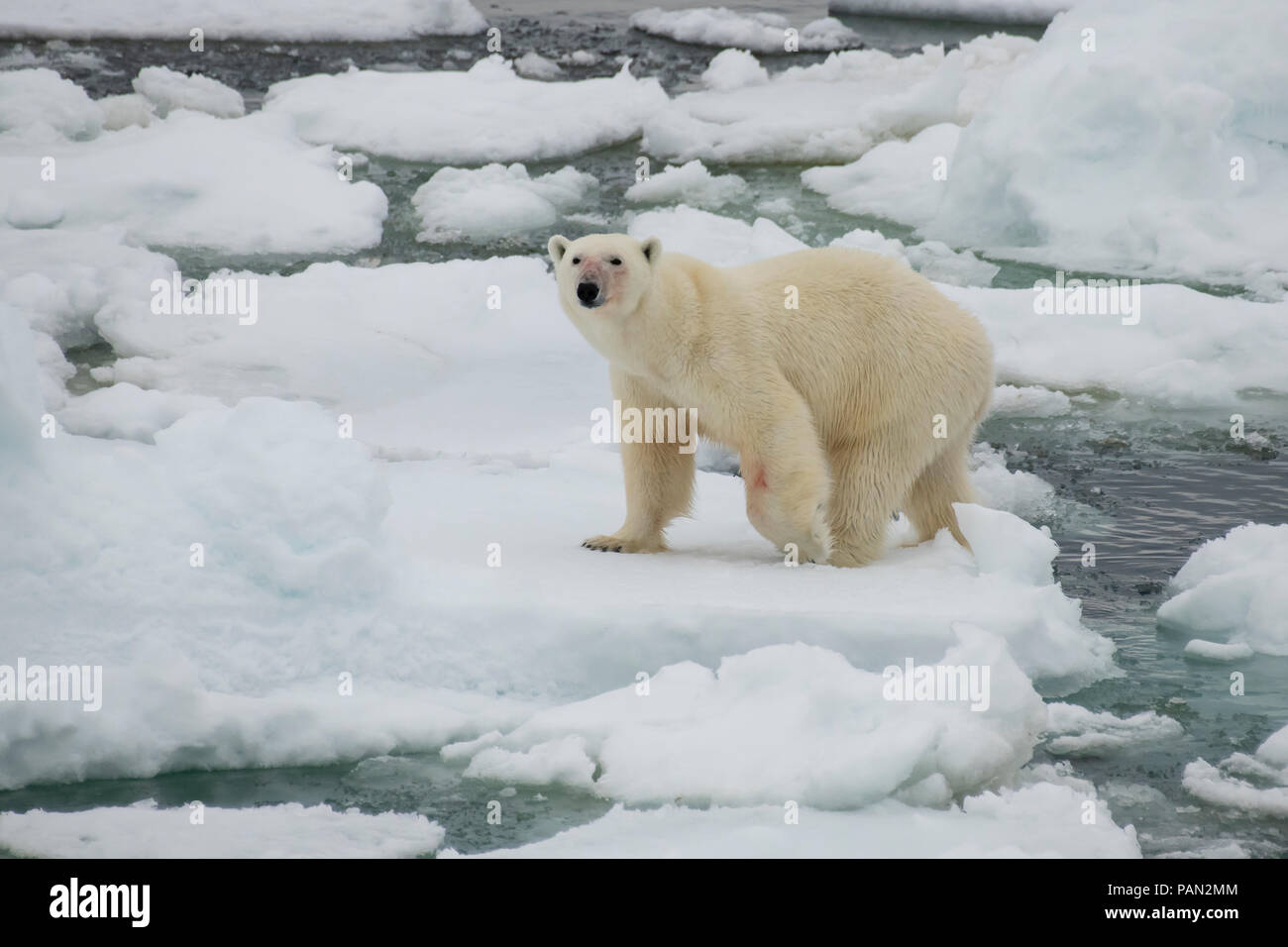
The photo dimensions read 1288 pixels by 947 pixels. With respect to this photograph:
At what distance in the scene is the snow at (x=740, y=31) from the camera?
1834 centimetres

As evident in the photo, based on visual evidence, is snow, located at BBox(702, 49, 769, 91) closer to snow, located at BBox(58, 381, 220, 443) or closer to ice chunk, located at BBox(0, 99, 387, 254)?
ice chunk, located at BBox(0, 99, 387, 254)

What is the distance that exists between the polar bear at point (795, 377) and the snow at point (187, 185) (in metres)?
5.20

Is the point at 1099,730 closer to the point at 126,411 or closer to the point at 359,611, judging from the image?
the point at 359,611

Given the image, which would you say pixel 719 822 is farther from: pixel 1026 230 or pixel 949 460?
pixel 1026 230

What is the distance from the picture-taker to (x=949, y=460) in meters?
5.30

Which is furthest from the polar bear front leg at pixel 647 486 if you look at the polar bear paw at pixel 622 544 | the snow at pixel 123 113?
the snow at pixel 123 113

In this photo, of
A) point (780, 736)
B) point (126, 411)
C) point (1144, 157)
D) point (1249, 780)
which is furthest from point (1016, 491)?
point (1144, 157)

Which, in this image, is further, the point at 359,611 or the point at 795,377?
the point at 795,377

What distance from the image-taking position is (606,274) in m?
4.70

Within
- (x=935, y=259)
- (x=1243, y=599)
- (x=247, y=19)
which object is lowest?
(x=1243, y=599)

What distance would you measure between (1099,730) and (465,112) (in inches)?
401

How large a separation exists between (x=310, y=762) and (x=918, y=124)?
1045 centimetres
